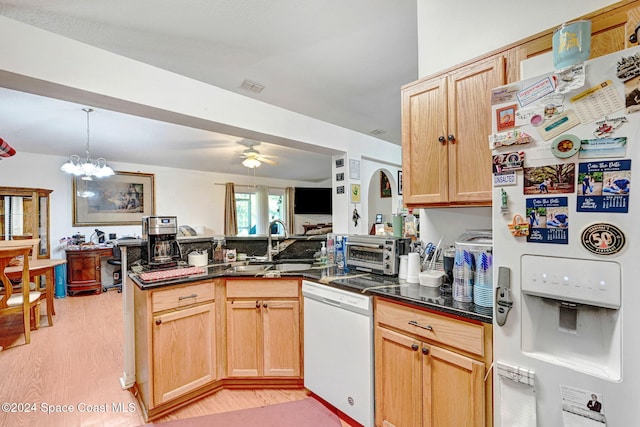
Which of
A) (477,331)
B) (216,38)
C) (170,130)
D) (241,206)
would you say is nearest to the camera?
(477,331)

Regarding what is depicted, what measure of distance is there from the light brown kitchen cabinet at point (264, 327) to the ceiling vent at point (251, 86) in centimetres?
183

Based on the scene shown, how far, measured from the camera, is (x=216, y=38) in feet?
7.28

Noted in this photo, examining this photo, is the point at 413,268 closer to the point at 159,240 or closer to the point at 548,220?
the point at 548,220

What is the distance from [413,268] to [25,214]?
225 inches

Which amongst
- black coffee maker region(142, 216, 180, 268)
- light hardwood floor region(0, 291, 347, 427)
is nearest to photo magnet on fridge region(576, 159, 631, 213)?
light hardwood floor region(0, 291, 347, 427)

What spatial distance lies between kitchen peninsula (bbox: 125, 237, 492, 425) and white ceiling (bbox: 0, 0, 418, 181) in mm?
1706

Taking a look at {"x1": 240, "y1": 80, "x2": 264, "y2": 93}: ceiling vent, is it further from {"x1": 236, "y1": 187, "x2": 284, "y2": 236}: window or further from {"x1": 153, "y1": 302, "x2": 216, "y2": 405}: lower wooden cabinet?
{"x1": 236, "y1": 187, "x2": 284, "y2": 236}: window

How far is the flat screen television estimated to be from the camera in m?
8.13

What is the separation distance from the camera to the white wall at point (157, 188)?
4711 mm

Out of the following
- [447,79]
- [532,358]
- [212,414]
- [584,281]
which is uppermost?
[447,79]

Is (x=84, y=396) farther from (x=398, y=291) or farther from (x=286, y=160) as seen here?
(x=286, y=160)

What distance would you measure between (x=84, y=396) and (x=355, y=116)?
3.82 meters

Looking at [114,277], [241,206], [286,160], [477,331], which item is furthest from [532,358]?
[241,206]

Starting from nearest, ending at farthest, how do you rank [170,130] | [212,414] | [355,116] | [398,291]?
1. [398,291]
2. [212,414]
3. [355,116]
4. [170,130]
